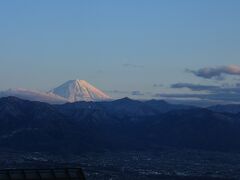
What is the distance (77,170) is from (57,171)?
12.3 feet

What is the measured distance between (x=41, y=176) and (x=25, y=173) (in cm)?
276

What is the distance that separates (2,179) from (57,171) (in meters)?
9.82

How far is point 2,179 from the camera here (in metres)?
104

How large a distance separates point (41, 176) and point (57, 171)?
3.48 meters

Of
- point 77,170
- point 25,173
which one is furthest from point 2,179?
point 77,170

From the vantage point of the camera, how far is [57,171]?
10881 centimetres

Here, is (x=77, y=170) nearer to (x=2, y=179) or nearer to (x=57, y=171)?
(x=57, y=171)

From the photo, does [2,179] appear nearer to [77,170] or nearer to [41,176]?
[41,176]

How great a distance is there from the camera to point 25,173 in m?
107

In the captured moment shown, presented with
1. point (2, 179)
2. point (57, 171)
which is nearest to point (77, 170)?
point (57, 171)

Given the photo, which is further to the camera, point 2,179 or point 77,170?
point 77,170

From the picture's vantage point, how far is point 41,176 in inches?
4188

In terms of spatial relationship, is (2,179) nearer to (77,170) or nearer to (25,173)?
(25,173)
